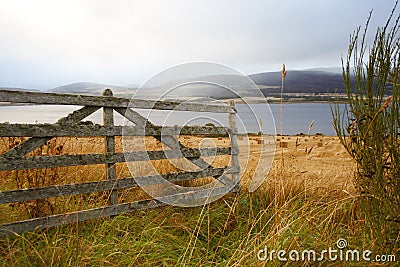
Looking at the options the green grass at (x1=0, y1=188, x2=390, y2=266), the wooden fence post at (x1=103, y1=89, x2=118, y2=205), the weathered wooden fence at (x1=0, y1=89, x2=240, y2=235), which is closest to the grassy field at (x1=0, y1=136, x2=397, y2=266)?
the green grass at (x1=0, y1=188, x2=390, y2=266)

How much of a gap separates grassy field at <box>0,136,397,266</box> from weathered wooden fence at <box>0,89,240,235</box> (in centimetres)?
16

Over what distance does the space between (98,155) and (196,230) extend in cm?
144

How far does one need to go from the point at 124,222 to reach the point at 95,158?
0.82m

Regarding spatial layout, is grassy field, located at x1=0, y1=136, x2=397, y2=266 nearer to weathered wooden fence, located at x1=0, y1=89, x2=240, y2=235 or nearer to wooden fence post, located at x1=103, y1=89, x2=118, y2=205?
weathered wooden fence, located at x1=0, y1=89, x2=240, y2=235

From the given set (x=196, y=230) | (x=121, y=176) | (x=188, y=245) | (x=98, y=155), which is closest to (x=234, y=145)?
A: (x=121, y=176)

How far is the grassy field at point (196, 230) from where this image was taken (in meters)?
2.77

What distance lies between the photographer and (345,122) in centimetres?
281

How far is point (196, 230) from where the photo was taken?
405 cm

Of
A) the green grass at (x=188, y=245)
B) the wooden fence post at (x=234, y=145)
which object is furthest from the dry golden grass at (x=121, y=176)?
the green grass at (x=188, y=245)

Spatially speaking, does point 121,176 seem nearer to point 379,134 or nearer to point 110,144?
point 110,144

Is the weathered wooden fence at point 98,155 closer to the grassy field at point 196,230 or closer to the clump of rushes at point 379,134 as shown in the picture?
the grassy field at point 196,230

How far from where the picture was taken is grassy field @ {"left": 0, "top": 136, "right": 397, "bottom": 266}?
2771 millimetres

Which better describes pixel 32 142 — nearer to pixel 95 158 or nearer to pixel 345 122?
pixel 95 158

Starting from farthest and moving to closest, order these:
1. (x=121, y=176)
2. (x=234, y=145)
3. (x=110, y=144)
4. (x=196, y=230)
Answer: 1. (x=234, y=145)
2. (x=121, y=176)
3. (x=110, y=144)
4. (x=196, y=230)
